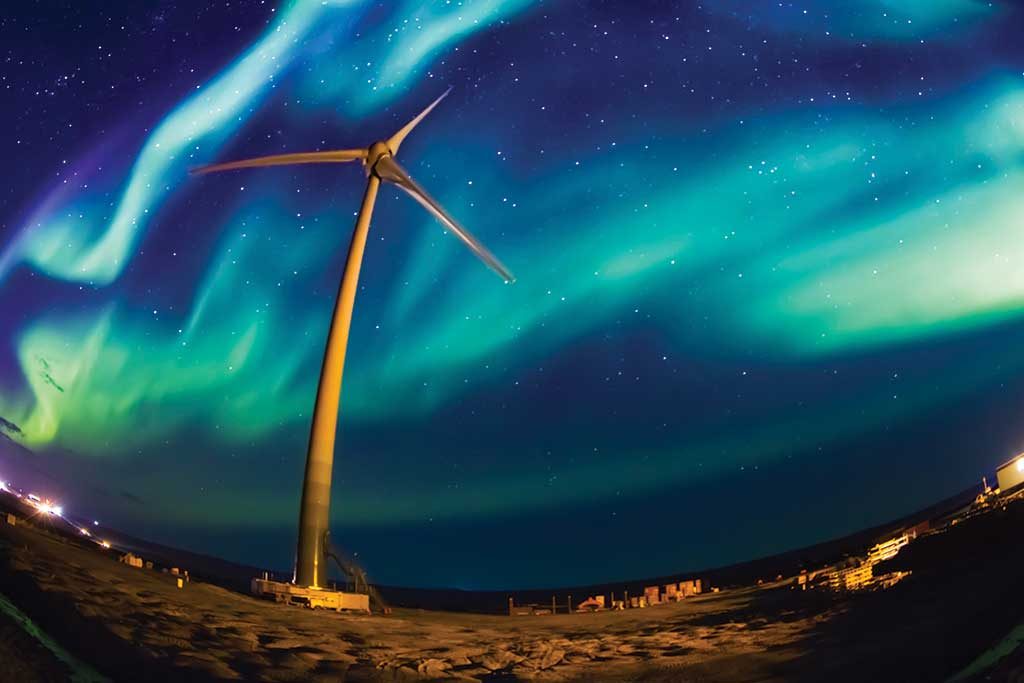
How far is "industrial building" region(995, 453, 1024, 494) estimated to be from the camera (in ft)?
122

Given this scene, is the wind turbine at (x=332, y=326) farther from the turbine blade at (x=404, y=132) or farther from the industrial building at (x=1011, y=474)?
the industrial building at (x=1011, y=474)

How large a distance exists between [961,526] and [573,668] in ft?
64.8

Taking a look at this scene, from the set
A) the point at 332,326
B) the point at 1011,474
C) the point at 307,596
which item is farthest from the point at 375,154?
the point at 1011,474

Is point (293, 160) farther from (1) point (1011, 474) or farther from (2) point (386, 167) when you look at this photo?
(1) point (1011, 474)

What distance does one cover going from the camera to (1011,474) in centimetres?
3828

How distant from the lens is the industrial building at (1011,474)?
37219mm

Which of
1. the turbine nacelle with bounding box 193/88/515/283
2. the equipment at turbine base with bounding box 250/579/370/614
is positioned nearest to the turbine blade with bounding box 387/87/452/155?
the turbine nacelle with bounding box 193/88/515/283

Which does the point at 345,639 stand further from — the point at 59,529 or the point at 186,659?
the point at 59,529

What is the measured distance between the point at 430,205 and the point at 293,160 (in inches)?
357

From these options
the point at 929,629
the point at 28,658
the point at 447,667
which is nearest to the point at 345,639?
the point at 447,667

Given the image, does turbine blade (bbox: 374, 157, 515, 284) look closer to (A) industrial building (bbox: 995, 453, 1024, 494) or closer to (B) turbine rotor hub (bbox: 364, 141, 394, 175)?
(B) turbine rotor hub (bbox: 364, 141, 394, 175)

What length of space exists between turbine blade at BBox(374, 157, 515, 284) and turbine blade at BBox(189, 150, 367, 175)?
2071 mm

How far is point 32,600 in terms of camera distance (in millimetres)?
19531

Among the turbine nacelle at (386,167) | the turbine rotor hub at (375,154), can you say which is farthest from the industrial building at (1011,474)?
the turbine rotor hub at (375,154)
